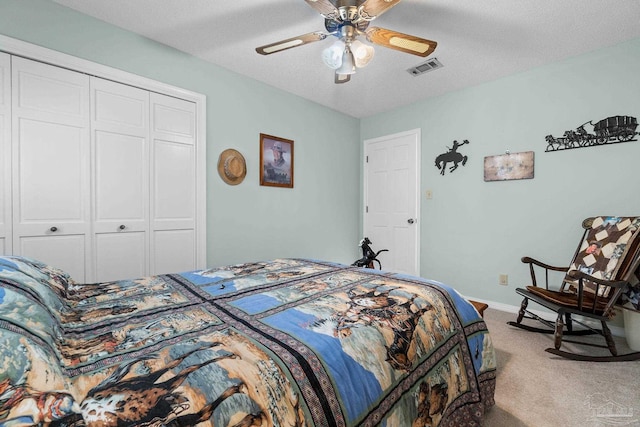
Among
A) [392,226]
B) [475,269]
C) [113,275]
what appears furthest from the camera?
[392,226]

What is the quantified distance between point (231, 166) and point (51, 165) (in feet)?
4.85

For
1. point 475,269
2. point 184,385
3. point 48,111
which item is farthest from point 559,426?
point 48,111

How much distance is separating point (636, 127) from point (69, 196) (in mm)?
4836

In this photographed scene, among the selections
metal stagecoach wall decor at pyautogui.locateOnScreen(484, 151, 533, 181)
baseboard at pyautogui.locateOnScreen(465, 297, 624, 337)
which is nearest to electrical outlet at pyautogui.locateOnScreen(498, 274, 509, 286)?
baseboard at pyautogui.locateOnScreen(465, 297, 624, 337)

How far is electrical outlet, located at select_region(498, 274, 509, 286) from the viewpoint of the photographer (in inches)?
130

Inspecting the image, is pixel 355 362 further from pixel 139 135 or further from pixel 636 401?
pixel 139 135

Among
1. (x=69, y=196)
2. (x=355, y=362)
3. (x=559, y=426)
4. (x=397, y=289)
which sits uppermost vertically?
(x=69, y=196)

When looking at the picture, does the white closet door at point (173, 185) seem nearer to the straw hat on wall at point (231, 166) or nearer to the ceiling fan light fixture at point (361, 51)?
the straw hat on wall at point (231, 166)

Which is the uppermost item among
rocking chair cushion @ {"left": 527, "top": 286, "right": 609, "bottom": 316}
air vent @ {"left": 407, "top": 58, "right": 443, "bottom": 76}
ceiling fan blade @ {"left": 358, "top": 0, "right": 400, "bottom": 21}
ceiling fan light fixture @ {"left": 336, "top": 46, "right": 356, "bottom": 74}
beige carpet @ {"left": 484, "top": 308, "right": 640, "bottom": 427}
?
air vent @ {"left": 407, "top": 58, "right": 443, "bottom": 76}

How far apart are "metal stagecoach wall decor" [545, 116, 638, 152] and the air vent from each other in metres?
1.37

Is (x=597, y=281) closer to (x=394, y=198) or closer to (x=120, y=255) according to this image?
(x=394, y=198)

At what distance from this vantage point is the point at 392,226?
4.38 m

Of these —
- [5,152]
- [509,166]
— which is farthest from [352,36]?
[5,152]

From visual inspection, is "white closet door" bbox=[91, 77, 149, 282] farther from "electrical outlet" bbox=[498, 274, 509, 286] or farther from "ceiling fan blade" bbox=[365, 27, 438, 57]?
"electrical outlet" bbox=[498, 274, 509, 286]
